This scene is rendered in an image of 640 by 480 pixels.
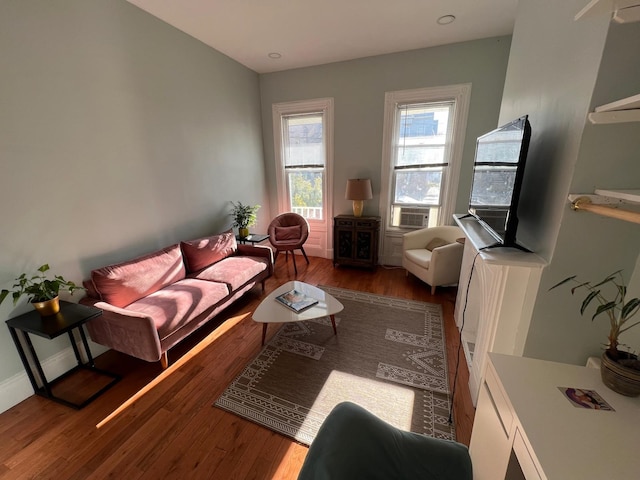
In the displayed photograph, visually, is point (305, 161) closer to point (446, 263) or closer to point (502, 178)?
point (446, 263)

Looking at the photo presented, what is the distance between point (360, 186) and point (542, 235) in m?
2.40

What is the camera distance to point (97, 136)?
83.9 inches

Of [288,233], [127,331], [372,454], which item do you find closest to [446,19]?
[288,233]

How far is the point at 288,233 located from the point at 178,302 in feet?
6.67

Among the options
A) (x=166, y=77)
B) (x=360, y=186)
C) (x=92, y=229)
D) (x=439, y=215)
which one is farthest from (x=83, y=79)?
(x=439, y=215)

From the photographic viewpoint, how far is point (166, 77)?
2652 millimetres

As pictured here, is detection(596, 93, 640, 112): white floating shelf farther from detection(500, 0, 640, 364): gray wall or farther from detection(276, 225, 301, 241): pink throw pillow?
detection(276, 225, 301, 241): pink throw pillow

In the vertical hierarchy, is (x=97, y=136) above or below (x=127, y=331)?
above

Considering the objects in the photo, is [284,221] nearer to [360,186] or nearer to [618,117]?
[360,186]

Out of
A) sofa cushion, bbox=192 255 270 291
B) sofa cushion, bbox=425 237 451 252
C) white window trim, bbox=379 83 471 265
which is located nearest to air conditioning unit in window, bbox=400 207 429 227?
white window trim, bbox=379 83 471 265

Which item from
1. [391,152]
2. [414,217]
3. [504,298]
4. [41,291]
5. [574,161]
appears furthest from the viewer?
[414,217]

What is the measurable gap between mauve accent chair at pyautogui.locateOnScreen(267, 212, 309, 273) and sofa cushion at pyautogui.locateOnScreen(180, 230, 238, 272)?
0.75m

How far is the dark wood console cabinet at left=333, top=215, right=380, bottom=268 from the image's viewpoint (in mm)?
3709

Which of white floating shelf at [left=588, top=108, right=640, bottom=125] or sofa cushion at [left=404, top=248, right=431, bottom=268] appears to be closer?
white floating shelf at [left=588, top=108, right=640, bottom=125]
